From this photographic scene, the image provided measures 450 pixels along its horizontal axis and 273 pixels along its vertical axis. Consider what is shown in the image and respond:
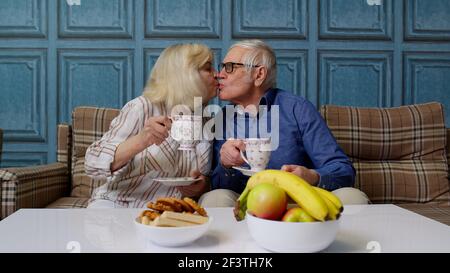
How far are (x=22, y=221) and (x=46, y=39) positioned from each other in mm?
1903

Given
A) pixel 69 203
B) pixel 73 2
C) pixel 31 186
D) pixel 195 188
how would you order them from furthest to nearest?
pixel 73 2
pixel 69 203
pixel 31 186
pixel 195 188

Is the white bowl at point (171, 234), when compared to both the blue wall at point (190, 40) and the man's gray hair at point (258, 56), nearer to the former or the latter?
the man's gray hair at point (258, 56)

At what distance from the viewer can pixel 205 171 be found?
6.08 feet

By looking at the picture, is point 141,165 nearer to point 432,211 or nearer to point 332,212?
point 332,212

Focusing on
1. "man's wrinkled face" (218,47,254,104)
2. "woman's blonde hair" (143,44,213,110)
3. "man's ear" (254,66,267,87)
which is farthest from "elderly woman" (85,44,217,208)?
"man's ear" (254,66,267,87)

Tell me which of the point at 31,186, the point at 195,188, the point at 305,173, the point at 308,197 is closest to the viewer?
the point at 308,197

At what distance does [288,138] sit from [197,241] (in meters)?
0.97

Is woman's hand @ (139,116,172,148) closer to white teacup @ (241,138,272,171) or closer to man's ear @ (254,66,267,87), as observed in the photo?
white teacup @ (241,138,272,171)

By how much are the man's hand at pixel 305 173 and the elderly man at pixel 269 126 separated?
2.4 inches

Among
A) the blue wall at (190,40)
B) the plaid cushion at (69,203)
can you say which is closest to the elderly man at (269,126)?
the plaid cushion at (69,203)

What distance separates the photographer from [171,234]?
915 mm

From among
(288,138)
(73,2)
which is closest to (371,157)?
(288,138)
